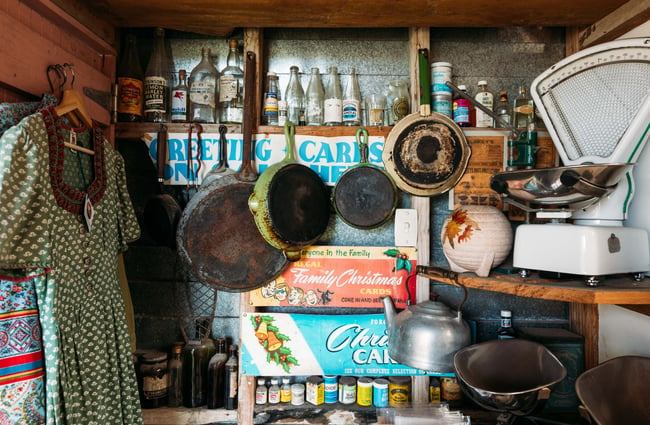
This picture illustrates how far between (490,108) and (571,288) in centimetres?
91

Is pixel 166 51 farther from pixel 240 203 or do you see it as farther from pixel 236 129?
pixel 240 203

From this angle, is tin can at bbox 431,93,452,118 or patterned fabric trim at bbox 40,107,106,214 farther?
tin can at bbox 431,93,452,118

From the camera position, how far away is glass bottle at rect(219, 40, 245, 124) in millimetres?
1695

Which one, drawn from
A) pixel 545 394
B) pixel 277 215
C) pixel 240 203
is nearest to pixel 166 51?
pixel 240 203

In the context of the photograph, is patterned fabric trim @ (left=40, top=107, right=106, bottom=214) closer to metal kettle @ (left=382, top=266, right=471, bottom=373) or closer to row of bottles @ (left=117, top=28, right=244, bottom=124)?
row of bottles @ (left=117, top=28, right=244, bottom=124)

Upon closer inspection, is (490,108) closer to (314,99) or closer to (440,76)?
(440,76)

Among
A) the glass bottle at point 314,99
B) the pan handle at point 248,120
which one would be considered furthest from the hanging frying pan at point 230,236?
the glass bottle at point 314,99

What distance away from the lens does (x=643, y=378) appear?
1244mm

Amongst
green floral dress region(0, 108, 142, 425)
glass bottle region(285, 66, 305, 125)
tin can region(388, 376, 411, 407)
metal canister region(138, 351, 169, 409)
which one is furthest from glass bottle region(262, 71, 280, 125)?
tin can region(388, 376, 411, 407)

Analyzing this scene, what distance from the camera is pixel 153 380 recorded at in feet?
5.31

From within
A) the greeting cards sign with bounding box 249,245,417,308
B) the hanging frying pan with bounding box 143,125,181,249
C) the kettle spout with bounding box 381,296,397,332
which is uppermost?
the hanging frying pan with bounding box 143,125,181,249

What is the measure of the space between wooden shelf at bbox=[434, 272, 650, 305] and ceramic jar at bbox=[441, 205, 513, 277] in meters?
0.06

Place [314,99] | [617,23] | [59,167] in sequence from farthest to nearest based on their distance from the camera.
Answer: [314,99] → [617,23] → [59,167]

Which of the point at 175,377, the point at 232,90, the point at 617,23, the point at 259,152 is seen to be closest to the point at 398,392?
the point at 175,377
